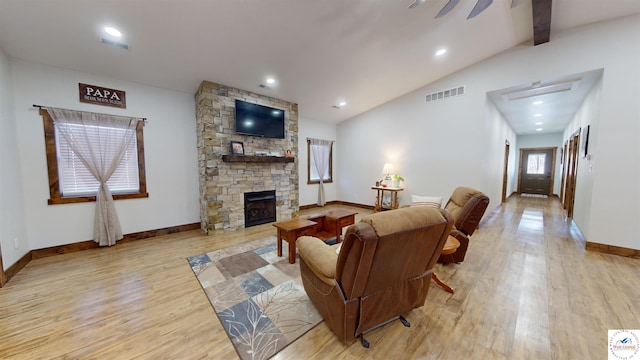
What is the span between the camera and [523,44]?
357cm

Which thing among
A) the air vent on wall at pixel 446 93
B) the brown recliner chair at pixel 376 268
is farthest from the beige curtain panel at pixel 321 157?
the brown recliner chair at pixel 376 268

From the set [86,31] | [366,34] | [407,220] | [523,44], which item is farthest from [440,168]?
[86,31]

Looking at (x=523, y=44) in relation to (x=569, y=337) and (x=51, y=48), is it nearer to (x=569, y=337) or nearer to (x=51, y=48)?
(x=569, y=337)

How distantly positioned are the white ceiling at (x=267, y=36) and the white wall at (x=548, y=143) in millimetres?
7484

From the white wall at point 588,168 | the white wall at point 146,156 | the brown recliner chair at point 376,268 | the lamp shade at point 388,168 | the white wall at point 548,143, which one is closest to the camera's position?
the brown recliner chair at point 376,268

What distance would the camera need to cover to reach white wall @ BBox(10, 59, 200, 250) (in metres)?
2.82

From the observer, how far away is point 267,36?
109 inches

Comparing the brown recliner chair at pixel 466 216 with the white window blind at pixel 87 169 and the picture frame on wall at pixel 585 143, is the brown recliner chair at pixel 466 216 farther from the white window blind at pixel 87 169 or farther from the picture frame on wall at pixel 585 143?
the white window blind at pixel 87 169

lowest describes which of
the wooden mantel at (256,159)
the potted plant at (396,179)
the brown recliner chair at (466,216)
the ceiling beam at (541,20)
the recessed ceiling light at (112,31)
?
the brown recliner chair at (466,216)

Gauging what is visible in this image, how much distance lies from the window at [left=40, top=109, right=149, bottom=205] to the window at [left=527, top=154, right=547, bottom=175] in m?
13.1

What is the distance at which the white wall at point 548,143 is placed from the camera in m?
8.14

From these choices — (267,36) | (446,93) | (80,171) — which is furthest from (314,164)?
(80,171)

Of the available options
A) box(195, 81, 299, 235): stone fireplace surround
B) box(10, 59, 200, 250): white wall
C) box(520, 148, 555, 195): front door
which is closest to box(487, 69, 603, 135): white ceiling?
box(520, 148, 555, 195): front door

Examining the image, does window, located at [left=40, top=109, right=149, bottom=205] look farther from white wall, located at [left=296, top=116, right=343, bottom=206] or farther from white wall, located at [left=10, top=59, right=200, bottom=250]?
white wall, located at [left=296, top=116, right=343, bottom=206]
